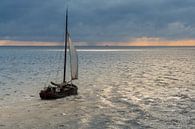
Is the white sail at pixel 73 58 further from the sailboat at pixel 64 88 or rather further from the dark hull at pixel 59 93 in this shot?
the dark hull at pixel 59 93

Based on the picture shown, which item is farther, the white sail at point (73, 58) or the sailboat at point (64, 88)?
the white sail at point (73, 58)

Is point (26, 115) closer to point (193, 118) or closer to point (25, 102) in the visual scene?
point (25, 102)

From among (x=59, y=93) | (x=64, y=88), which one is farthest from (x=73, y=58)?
(x=59, y=93)

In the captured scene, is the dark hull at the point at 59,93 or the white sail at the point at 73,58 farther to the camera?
the white sail at the point at 73,58

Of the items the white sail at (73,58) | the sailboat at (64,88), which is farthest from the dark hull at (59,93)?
the white sail at (73,58)

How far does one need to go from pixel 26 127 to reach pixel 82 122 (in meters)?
5.23

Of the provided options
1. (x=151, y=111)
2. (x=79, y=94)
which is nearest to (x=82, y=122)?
(x=151, y=111)

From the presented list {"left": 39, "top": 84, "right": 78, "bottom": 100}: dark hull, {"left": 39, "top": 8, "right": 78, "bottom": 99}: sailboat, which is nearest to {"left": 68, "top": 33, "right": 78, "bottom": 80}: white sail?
{"left": 39, "top": 8, "right": 78, "bottom": 99}: sailboat

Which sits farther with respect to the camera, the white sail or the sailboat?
the white sail

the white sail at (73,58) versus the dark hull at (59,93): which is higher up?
the white sail at (73,58)

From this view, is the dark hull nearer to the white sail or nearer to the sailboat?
the sailboat

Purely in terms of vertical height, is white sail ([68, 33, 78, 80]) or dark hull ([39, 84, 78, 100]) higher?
white sail ([68, 33, 78, 80])

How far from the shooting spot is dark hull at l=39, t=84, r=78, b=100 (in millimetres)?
46797

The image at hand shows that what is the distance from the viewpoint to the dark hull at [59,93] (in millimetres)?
46797
